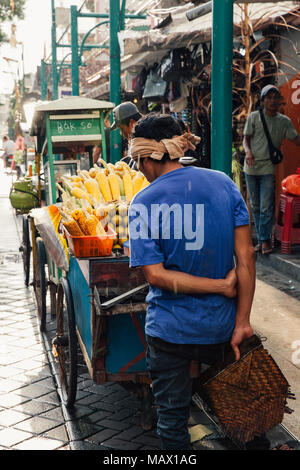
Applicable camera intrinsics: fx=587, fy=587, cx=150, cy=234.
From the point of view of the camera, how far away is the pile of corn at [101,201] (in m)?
3.54

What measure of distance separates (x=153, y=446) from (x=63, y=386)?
3.26ft

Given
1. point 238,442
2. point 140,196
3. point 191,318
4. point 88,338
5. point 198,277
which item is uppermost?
point 140,196

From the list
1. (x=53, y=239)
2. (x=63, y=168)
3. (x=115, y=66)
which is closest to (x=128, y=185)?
(x=53, y=239)

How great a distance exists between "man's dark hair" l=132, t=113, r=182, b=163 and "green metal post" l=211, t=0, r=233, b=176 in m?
1.92

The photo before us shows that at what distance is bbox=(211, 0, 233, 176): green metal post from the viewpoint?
4.38 meters

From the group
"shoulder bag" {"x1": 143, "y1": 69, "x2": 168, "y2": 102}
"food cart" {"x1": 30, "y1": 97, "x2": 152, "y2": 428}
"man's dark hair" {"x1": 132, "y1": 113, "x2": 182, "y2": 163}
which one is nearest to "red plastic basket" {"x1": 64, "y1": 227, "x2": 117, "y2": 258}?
"food cart" {"x1": 30, "y1": 97, "x2": 152, "y2": 428}

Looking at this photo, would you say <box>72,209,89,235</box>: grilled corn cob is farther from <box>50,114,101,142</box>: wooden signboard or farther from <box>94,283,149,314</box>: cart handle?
<box>50,114,101,142</box>: wooden signboard

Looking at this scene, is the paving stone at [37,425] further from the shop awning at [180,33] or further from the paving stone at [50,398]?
the shop awning at [180,33]

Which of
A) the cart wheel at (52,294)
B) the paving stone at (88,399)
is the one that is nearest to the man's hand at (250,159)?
the cart wheel at (52,294)

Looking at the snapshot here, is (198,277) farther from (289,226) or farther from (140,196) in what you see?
(289,226)

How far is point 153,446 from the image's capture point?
11.5ft

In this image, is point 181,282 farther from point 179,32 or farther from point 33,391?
point 179,32
